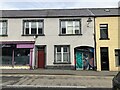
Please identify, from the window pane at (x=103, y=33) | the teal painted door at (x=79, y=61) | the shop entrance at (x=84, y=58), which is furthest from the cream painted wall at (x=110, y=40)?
the teal painted door at (x=79, y=61)

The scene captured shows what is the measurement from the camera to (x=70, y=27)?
29.5 meters

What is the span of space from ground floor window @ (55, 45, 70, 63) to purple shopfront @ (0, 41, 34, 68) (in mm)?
3012

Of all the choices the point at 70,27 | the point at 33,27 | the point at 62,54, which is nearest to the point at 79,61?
the point at 62,54

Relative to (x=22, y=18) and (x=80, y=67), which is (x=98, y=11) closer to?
(x=80, y=67)

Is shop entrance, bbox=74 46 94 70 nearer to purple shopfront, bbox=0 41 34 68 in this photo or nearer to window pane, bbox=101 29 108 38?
window pane, bbox=101 29 108 38

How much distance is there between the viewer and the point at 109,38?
2842 cm

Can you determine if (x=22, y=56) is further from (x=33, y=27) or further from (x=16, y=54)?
(x=33, y=27)

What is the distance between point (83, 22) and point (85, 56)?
3916mm

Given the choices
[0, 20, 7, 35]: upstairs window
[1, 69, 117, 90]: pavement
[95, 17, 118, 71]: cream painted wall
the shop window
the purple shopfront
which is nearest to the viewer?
[1, 69, 117, 90]: pavement

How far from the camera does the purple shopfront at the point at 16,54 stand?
2922 centimetres

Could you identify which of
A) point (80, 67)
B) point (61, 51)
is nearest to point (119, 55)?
point (80, 67)

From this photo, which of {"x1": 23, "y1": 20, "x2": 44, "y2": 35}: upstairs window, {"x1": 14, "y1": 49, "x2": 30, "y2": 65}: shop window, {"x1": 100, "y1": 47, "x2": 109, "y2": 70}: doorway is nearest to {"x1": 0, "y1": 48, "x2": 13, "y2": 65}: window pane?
{"x1": 14, "y1": 49, "x2": 30, "y2": 65}: shop window

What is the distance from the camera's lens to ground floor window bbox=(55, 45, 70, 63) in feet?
95.0

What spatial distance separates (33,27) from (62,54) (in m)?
4.69
